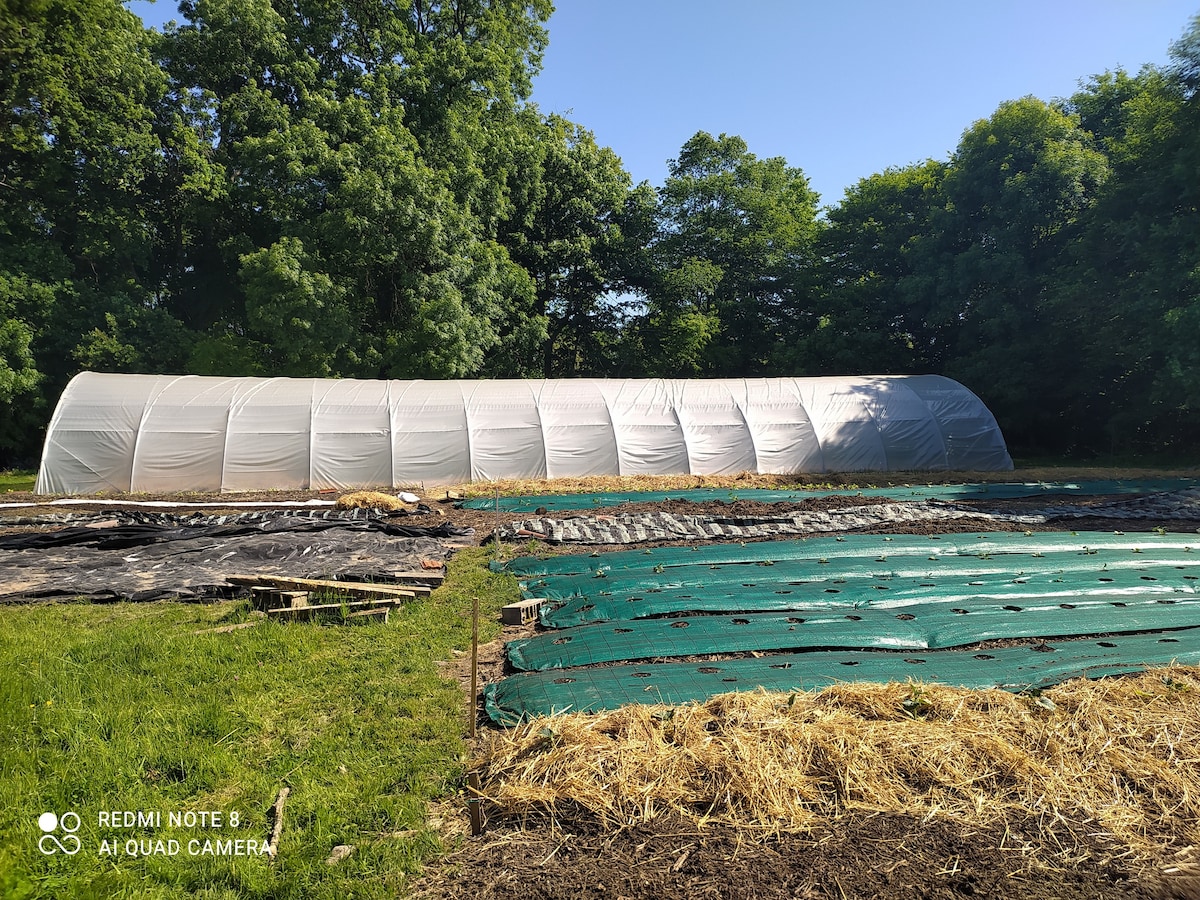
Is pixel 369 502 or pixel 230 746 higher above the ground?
pixel 369 502

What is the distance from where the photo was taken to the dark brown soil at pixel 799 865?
9.06ft

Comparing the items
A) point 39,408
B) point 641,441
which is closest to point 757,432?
point 641,441

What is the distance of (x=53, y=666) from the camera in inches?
193

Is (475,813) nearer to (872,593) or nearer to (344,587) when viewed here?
(344,587)

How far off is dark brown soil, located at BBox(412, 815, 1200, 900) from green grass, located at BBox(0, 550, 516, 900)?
16.5 inches

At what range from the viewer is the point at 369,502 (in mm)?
12484

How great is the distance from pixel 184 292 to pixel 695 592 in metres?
26.1

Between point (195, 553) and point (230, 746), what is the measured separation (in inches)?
229

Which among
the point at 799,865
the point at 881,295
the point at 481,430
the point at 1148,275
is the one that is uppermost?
the point at 881,295

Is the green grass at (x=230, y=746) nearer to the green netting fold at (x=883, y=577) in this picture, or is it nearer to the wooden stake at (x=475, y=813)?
the wooden stake at (x=475, y=813)

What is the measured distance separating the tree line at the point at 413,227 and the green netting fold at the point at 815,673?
16415 millimetres

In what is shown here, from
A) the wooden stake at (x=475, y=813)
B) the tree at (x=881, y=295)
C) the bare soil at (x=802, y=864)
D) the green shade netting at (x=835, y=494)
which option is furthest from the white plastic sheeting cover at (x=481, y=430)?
the bare soil at (x=802, y=864)

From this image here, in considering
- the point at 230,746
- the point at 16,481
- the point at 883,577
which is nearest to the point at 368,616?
the point at 230,746

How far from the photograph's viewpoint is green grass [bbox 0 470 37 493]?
53.0 ft
